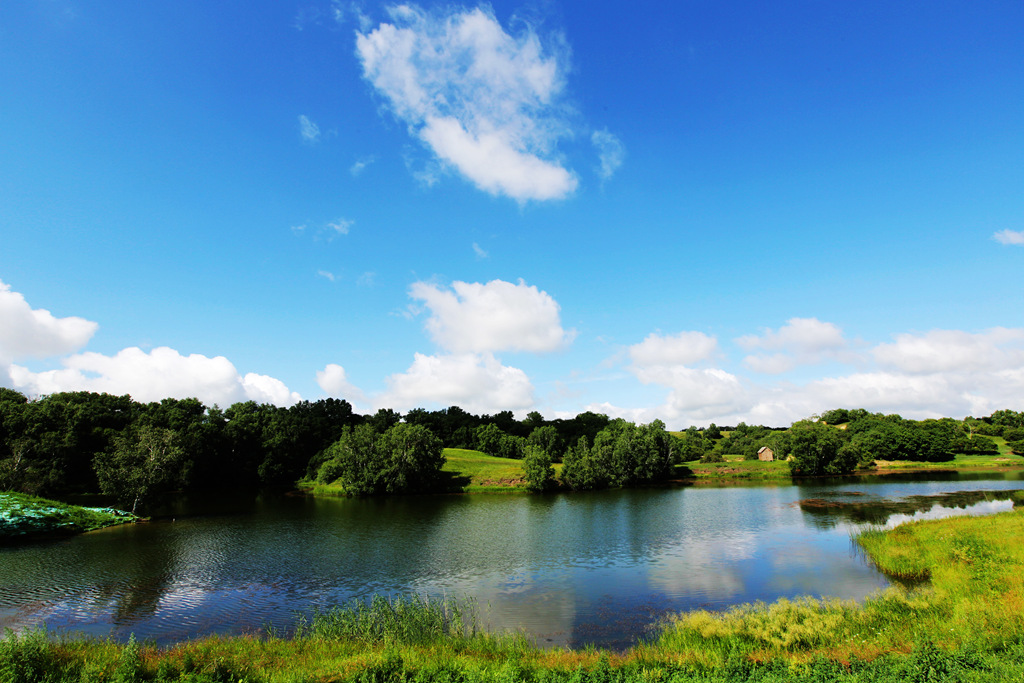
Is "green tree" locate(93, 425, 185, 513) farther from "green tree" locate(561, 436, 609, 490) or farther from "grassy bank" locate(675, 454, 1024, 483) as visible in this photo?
"grassy bank" locate(675, 454, 1024, 483)

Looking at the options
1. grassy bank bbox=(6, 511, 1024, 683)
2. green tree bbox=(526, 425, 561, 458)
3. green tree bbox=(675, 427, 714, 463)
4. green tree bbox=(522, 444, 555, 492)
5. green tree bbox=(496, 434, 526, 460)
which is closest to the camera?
grassy bank bbox=(6, 511, 1024, 683)

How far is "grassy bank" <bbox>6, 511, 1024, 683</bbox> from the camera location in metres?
14.4

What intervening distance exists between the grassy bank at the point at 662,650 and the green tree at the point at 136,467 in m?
48.1

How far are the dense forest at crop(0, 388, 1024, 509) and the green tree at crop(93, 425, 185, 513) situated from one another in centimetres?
14

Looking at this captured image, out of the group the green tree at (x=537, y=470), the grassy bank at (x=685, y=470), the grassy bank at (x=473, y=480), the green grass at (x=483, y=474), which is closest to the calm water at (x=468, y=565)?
the green tree at (x=537, y=470)

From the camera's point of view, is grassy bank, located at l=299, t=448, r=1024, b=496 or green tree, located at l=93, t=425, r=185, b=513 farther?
grassy bank, located at l=299, t=448, r=1024, b=496

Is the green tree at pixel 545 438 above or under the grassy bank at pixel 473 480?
A: above

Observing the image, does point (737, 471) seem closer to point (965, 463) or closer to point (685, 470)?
point (685, 470)

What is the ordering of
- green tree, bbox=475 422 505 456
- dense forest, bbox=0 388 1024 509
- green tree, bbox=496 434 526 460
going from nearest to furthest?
1. dense forest, bbox=0 388 1024 509
2. green tree, bbox=496 434 526 460
3. green tree, bbox=475 422 505 456

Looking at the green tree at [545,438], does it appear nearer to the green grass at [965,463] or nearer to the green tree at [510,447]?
the green tree at [510,447]

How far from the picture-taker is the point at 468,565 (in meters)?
36.7

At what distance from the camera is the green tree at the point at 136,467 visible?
193 feet

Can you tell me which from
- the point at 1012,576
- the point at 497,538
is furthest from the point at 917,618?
the point at 497,538

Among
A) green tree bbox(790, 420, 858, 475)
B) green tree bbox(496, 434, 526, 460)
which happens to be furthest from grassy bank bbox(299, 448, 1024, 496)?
green tree bbox(496, 434, 526, 460)
